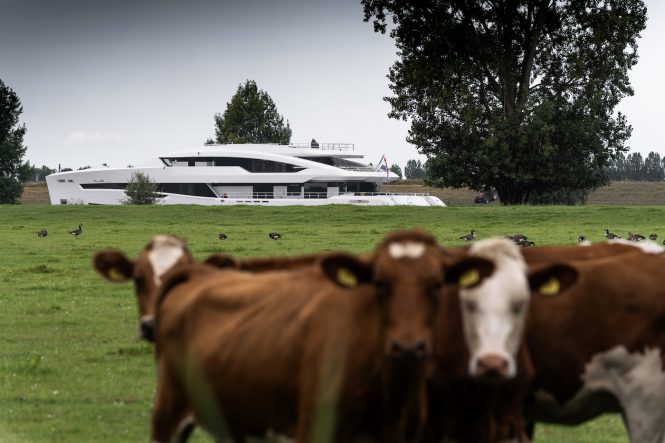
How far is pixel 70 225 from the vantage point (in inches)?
1750

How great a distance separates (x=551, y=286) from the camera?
7.70 metres

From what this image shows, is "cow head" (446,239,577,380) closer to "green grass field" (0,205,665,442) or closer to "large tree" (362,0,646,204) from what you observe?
"green grass field" (0,205,665,442)

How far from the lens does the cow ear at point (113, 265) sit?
8.95 metres

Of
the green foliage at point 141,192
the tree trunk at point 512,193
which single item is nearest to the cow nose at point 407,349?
the tree trunk at point 512,193

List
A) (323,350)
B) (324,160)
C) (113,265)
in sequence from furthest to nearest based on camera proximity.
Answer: (324,160)
(113,265)
(323,350)

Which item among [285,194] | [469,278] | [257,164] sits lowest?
[285,194]

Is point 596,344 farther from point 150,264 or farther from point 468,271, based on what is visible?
point 150,264

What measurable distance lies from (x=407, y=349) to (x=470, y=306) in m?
1.38

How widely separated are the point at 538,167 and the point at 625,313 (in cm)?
4969

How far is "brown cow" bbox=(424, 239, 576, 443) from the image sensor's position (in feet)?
23.2

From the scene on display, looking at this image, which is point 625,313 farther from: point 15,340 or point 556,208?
point 556,208

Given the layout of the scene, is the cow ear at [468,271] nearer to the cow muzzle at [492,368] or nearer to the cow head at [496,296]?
the cow head at [496,296]

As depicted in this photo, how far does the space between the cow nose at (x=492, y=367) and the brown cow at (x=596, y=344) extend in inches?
70.6

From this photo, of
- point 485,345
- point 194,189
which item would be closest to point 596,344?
point 485,345
